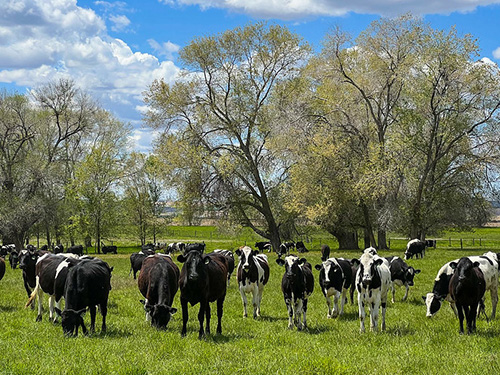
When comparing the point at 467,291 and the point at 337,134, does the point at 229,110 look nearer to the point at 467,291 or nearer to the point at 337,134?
the point at 337,134

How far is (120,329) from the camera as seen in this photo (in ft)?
41.0

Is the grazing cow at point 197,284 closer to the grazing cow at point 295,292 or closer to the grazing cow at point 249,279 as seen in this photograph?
the grazing cow at point 295,292

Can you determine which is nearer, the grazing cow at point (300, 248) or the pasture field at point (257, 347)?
the pasture field at point (257, 347)

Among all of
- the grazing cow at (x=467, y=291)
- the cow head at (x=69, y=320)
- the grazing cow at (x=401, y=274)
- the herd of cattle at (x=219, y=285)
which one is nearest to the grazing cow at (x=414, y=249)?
the grazing cow at (x=401, y=274)

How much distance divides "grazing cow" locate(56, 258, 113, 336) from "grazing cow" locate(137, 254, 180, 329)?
38.5 inches

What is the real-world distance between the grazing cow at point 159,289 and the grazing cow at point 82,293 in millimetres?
977

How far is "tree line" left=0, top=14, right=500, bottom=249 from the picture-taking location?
3897cm

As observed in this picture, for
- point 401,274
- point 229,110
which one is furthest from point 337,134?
point 401,274

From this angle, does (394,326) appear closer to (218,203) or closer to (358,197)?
(358,197)

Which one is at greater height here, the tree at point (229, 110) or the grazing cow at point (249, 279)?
the tree at point (229, 110)

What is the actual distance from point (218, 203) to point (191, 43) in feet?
40.4

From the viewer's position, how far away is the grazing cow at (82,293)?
11312 millimetres

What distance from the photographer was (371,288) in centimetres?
1266

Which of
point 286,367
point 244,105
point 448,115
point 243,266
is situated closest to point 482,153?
point 448,115
